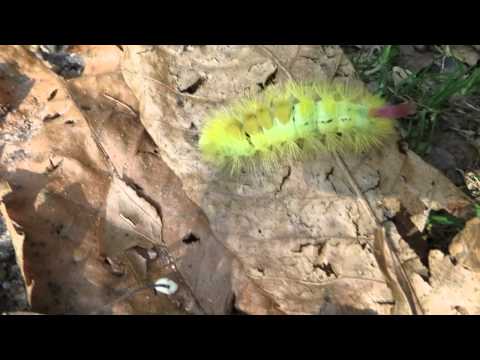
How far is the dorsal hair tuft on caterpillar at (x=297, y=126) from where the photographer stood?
351 centimetres

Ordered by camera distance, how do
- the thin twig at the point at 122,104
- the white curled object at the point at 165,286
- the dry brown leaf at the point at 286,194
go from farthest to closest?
the thin twig at the point at 122,104, the white curled object at the point at 165,286, the dry brown leaf at the point at 286,194

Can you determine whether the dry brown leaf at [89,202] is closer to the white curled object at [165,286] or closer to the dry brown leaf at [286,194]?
the white curled object at [165,286]

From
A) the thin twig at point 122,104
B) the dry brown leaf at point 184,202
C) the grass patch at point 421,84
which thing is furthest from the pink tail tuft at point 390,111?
the thin twig at point 122,104

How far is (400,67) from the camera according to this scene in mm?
4281

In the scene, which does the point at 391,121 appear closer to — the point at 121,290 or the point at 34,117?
the point at 121,290

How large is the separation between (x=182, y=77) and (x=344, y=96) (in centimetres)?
118

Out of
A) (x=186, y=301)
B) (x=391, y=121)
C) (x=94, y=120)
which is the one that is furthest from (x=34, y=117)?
(x=391, y=121)

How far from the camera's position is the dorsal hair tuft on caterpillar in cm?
351

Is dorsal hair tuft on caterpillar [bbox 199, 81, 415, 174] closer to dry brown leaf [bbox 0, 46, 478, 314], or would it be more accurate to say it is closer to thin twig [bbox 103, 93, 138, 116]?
dry brown leaf [bbox 0, 46, 478, 314]

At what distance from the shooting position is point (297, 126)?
3.57m

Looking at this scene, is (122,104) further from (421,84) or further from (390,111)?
(421,84)

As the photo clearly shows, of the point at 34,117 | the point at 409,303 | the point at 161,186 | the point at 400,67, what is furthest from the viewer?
the point at 400,67

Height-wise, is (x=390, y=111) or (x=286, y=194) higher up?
(x=390, y=111)

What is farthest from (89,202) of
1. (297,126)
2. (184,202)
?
(297,126)
